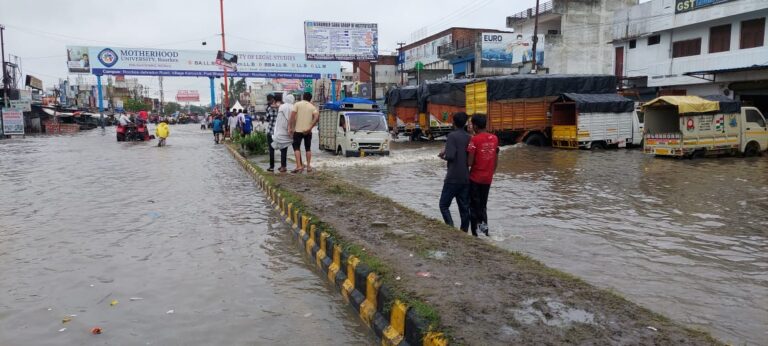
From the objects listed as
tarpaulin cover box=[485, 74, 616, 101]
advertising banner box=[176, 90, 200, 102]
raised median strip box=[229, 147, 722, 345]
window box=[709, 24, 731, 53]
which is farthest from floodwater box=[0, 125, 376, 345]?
advertising banner box=[176, 90, 200, 102]

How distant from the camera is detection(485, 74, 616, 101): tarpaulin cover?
20094mm

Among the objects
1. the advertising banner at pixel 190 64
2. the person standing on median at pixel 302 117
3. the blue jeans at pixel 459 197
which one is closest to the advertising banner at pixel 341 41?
the advertising banner at pixel 190 64

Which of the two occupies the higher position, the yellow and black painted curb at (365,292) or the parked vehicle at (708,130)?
the parked vehicle at (708,130)

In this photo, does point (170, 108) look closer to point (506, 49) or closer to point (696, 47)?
point (506, 49)

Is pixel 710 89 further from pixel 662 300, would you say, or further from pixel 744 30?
pixel 662 300

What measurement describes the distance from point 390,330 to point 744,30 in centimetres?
2800

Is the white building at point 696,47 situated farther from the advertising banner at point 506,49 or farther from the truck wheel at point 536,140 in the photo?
the truck wheel at point 536,140

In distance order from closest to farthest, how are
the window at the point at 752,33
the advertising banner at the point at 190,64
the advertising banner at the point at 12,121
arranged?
the window at the point at 752,33 → the advertising banner at the point at 12,121 → the advertising banner at the point at 190,64

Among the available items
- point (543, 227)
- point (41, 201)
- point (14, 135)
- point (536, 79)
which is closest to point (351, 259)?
point (543, 227)

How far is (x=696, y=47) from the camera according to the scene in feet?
88.4

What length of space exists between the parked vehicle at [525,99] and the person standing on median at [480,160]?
47.9ft

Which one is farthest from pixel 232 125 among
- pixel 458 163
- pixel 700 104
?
pixel 458 163

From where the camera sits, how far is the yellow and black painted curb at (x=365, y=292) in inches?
122

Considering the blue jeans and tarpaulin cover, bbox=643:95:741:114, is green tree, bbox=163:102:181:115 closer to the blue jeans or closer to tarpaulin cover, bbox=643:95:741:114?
tarpaulin cover, bbox=643:95:741:114
